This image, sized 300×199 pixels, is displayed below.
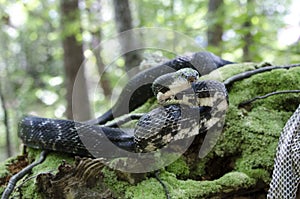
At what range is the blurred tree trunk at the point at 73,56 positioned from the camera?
22.1 ft

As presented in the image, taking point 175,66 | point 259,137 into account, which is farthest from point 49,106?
point 259,137

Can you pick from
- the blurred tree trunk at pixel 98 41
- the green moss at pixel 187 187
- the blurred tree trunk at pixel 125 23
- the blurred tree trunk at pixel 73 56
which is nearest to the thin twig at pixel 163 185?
the green moss at pixel 187 187

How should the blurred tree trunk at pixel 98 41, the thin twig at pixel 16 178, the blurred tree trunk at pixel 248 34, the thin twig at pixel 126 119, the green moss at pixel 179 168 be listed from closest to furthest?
the thin twig at pixel 16 178, the green moss at pixel 179 168, the thin twig at pixel 126 119, the blurred tree trunk at pixel 248 34, the blurred tree trunk at pixel 98 41

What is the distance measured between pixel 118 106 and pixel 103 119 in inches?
9.2

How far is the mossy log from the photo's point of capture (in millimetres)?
1962

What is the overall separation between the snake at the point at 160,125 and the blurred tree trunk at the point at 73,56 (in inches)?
169

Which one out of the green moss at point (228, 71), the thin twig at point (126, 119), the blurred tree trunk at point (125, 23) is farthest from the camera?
the blurred tree trunk at point (125, 23)

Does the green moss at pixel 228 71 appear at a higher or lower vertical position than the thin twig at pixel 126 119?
higher

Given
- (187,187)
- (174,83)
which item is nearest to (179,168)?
(187,187)

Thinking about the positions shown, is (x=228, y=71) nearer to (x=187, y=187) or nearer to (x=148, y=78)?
(x=148, y=78)

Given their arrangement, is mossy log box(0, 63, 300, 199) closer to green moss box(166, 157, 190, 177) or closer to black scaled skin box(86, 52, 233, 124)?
green moss box(166, 157, 190, 177)

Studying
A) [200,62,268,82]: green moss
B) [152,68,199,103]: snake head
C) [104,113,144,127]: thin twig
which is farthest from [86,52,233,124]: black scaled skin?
→ [152,68,199,103]: snake head

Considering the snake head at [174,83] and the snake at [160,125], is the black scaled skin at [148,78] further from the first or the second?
the snake head at [174,83]

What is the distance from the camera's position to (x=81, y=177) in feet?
6.42
